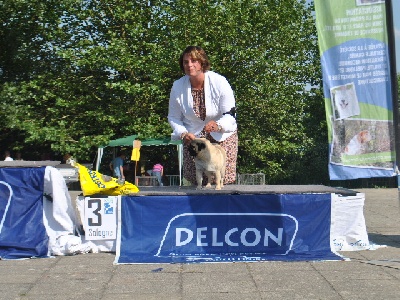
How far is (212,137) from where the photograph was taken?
25.3 feet

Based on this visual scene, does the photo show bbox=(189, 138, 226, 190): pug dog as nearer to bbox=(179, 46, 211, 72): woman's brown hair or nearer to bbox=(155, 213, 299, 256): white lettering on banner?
bbox=(155, 213, 299, 256): white lettering on banner

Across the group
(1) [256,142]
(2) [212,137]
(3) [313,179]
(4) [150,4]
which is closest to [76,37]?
(4) [150,4]

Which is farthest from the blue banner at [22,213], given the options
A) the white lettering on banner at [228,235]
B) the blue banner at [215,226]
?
the white lettering on banner at [228,235]

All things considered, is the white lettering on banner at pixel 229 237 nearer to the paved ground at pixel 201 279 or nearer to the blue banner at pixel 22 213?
the paved ground at pixel 201 279

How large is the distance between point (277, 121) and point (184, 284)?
70.6ft

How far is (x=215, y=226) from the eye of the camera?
7.29 metres

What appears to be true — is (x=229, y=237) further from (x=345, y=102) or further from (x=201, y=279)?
(x=345, y=102)

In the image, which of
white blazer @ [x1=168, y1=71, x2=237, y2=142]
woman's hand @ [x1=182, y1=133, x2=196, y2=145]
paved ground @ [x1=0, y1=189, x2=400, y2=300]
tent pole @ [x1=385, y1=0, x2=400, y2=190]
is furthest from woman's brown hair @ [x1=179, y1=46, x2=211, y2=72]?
paved ground @ [x1=0, y1=189, x2=400, y2=300]

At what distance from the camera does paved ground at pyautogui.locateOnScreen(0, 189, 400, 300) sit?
18.4 ft

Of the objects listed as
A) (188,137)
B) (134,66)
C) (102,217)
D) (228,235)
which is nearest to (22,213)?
(102,217)

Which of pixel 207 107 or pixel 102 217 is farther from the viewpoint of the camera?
pixel 207 107

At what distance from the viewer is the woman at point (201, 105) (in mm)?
7461

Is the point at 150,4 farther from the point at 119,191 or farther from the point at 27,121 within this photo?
the point at 119,191

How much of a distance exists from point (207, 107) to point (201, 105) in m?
0.13
